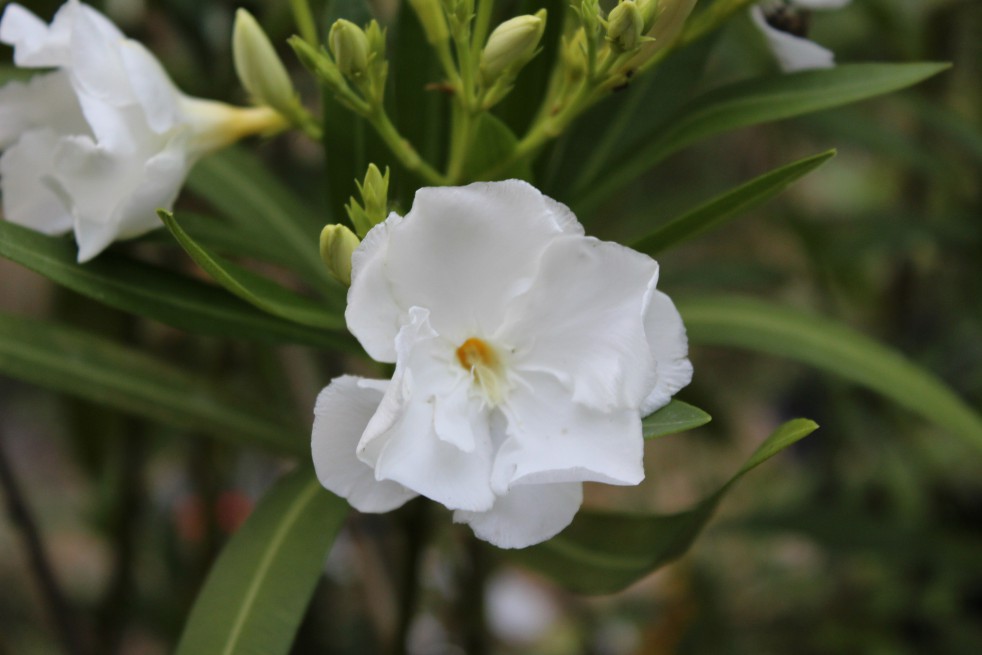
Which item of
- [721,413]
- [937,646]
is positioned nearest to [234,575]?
[721,413]

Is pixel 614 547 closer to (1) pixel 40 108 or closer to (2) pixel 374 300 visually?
(2) pixel 374 300

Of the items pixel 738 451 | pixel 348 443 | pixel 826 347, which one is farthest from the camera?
pixel 738 451

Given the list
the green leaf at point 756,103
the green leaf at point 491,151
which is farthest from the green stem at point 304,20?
the green leaf at point 756,103

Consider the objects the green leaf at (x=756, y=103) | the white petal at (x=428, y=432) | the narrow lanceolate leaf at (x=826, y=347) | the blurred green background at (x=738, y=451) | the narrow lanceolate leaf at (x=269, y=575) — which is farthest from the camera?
the blurred green background at (x=738, y=451)

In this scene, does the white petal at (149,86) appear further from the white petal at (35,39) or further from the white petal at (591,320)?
the white petal at (591,320)

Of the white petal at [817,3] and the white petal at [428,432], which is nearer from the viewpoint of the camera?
the white petal at [428,432]

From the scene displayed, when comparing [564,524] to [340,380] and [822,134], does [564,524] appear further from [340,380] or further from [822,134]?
[822,134]

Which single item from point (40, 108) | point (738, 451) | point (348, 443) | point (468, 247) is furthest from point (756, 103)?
point (738, 451)
